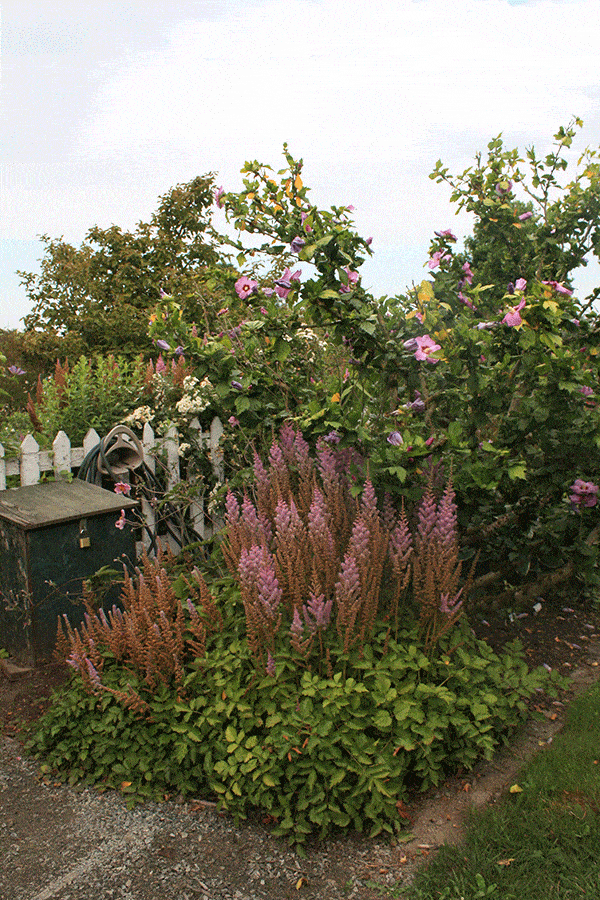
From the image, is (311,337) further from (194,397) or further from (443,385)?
(443,385)

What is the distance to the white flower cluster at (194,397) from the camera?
16.3ft

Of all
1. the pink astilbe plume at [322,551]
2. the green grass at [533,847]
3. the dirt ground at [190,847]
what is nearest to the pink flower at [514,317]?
the pink astilbe plume at [322,551]

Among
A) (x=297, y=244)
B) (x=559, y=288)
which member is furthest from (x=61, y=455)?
(x=559, y=288)

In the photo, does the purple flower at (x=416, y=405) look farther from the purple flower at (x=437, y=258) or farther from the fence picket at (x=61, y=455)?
the fence picket at (x=61, y=455)

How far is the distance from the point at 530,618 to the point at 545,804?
71.1 inches

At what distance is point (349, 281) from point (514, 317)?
863mm

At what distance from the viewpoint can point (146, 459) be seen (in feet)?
16.1

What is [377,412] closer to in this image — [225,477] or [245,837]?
[225,477]

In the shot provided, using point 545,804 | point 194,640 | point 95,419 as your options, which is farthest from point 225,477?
point 545,804

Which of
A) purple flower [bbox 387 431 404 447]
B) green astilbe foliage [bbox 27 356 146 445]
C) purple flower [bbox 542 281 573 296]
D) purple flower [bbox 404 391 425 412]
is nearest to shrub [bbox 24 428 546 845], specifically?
purple flower [bbox 387 431 404 447]

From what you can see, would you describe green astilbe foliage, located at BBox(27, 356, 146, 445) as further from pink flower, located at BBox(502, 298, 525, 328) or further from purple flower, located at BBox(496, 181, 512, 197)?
purple flower, located at BBox(496, 181, 512, 197)

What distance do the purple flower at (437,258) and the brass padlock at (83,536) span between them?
8.98 feet

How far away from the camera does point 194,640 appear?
Answer: 10.4ft

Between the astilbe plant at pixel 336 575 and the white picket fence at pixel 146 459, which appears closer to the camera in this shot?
the astilbe plant at pixel 336 575
